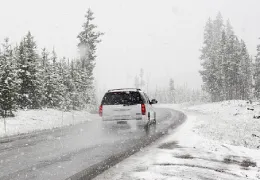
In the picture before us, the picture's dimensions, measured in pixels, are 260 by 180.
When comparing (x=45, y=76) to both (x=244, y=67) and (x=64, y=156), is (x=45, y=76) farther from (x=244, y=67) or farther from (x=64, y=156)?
(x=244, y=67)

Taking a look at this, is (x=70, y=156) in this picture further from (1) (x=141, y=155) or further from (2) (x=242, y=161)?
(2) (x=242, y=161)

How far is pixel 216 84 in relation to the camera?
217ft

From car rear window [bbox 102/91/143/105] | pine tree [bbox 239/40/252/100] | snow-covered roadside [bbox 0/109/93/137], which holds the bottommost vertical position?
snow-covered roadside [bbox 0/109/93/137]

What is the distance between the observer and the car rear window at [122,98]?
46.3 feet

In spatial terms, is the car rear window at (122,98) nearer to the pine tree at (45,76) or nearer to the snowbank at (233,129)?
the snowbank at (233,129)

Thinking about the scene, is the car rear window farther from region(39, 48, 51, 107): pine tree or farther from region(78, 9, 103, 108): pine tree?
region(78, 9, 103, 108): pine tree

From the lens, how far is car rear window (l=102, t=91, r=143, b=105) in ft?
46.3

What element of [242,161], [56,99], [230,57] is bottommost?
[242,161]

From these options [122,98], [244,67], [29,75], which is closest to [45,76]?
[29,75]

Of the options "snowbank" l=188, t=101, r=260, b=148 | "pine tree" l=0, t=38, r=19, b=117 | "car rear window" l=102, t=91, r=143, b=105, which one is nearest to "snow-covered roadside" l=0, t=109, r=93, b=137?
"pine tree" l=0, t=38, r=19, b=117

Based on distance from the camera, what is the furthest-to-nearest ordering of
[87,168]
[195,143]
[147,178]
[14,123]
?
[14,123] → [195,143] → [87,168] → [147,178]

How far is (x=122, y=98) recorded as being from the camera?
14.2 metres

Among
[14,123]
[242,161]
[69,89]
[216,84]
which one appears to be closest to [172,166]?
[242,161]

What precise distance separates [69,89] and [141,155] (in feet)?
97.7
